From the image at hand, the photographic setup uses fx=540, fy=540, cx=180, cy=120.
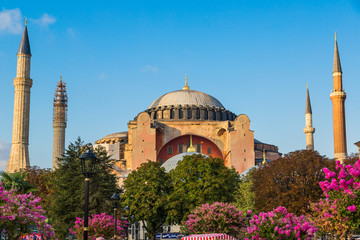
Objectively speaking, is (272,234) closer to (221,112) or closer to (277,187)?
(277,187)

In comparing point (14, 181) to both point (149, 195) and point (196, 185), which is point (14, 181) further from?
point (196, 185)

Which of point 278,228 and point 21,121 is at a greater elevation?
point 21,121

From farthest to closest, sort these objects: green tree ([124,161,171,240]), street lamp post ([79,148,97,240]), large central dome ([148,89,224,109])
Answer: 1. large central dome ([148,89,224,109])
2. green tree ([124,161,171,240])
3. street lamp post ([79,148,97,240])

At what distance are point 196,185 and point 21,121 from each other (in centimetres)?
3151

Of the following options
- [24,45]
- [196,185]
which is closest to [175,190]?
[196,185]

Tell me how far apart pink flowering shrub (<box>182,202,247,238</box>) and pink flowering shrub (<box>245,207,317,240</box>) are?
9.17 metres

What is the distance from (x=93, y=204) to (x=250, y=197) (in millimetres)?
15790

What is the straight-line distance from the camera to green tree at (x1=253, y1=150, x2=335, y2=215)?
107 feet

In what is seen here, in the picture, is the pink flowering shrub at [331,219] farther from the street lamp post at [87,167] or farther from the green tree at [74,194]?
the green tree at [74,194]

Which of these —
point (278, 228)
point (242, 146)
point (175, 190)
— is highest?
point (242, 146)

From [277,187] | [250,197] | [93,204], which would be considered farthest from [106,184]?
[250,197]

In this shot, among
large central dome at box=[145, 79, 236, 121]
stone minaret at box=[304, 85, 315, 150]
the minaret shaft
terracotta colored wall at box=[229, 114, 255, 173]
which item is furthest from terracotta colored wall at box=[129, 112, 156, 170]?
stone minaret at box=[304, 85, 315, 150]

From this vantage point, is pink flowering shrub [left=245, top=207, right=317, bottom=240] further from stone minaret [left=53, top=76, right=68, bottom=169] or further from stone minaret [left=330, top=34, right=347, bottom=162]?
stone minaret [left=53, top=76, right=68, bottom=169]

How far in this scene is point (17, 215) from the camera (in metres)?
15.4
